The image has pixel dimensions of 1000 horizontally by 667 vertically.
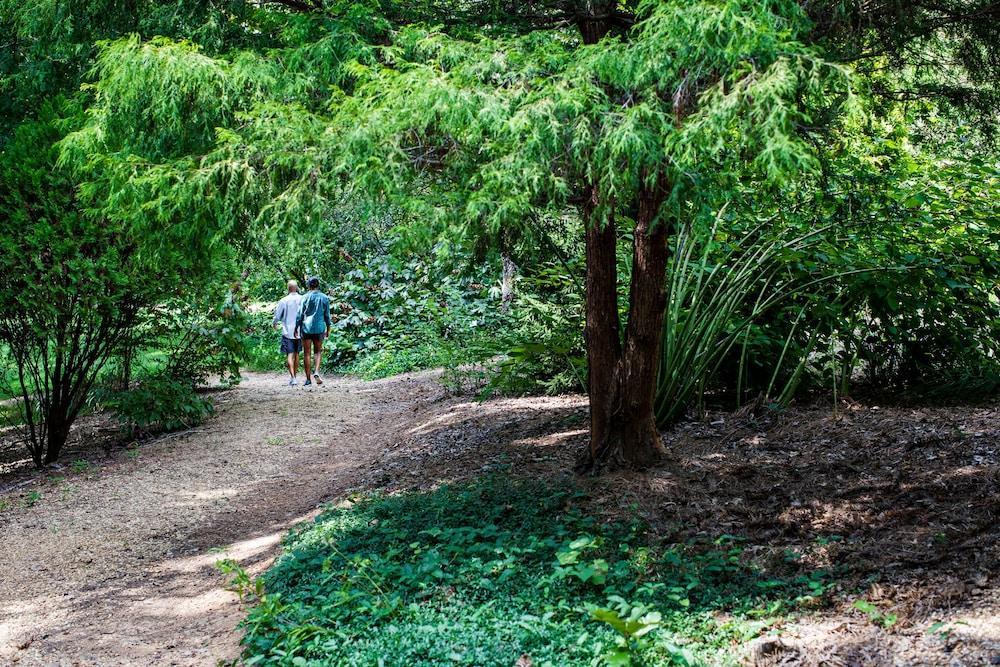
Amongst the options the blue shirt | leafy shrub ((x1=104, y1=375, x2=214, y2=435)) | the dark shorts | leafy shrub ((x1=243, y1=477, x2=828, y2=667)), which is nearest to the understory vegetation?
leafy shrub ((x1=243, y1=477, x2=828, y2=667))

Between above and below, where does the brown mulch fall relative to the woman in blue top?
below

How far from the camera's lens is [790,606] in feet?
12.2

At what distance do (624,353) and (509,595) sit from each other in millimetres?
2039

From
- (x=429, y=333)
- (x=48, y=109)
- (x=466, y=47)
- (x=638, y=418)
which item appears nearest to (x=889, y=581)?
(x=638, y=418)

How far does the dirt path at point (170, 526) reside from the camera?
450 cm

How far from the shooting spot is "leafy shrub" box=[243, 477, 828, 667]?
349 centimetres

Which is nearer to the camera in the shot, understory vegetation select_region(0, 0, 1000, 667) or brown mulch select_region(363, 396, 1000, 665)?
brown mulch select_region(363, 396, 1000, 665)

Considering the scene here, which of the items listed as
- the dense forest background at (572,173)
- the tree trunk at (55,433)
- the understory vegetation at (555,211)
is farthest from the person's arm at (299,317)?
the tree trunk at (55,433)

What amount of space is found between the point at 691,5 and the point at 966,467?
302cm

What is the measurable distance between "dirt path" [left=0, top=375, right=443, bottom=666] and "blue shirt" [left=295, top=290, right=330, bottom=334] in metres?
1.62

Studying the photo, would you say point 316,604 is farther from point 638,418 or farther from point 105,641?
point 638,418

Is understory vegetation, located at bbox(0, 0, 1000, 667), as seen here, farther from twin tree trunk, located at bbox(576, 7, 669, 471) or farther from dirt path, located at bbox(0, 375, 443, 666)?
dirt path, located at bbox(0, 375, 443, 666)

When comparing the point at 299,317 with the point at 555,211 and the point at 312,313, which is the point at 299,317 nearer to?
the point at 312,313

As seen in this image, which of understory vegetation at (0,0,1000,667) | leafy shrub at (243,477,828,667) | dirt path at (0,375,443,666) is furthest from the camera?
dirt path at (0,375,443,666)
